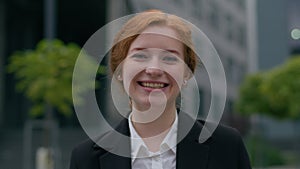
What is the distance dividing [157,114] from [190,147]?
0.14 meters

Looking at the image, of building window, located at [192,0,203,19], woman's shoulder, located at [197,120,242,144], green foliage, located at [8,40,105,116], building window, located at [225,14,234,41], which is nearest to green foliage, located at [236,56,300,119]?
building window, located at [192,0,203,19]

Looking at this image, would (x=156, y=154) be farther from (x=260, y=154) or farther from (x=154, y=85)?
(x=260, y=154)

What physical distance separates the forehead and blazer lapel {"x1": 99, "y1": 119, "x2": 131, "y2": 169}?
0.26 metres

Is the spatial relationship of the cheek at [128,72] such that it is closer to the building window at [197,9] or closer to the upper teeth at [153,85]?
the upper teeth at [153,85]

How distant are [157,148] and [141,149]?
4 centimetres

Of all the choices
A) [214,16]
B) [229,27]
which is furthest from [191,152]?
[229,27]

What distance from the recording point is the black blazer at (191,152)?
1697 mm

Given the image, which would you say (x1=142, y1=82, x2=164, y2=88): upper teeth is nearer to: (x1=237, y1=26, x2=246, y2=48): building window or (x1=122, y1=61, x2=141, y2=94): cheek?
(x1=122, y1=61, x2=141, y2=94): cheek

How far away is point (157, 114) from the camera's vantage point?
5.46 feet

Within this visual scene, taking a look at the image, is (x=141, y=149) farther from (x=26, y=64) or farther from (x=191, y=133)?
(x=26, y=64)

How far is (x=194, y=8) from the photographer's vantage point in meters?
22.0

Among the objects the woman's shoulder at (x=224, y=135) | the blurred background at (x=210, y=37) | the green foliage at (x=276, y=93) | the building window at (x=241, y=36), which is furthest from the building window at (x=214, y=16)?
the woman's shoulder at (x=224, y=135)

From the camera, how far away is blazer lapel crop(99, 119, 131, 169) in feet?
5.59

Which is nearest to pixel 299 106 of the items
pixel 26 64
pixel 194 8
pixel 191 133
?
pixel 26 64
